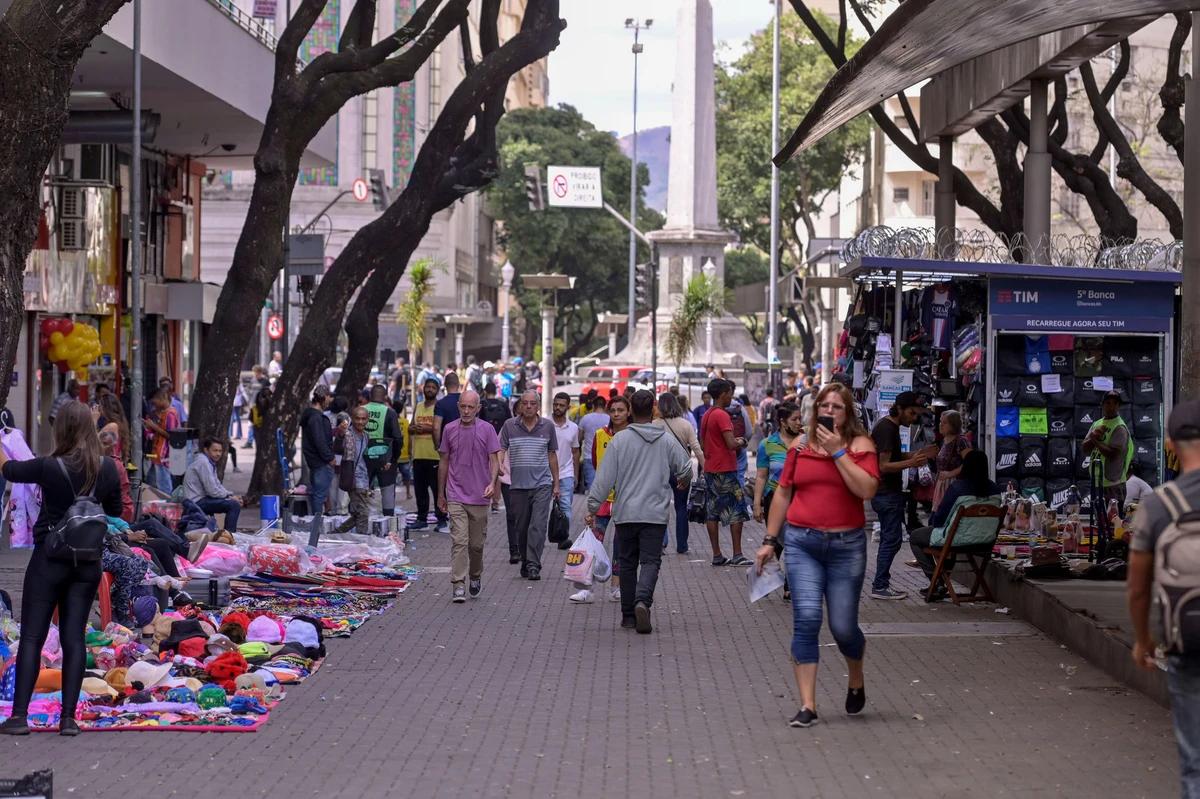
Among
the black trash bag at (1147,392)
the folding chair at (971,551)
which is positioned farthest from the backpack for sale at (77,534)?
the black trash bag at (1147,392)

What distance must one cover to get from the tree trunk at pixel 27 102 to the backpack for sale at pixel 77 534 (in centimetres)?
275

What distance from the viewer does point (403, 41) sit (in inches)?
852

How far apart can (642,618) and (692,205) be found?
42.3 m

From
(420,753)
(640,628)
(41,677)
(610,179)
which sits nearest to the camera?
(420,753)

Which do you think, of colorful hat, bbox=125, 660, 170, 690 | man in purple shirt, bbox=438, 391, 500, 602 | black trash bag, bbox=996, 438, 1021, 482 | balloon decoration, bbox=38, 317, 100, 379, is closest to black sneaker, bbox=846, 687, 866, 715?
colorful hat, bbox=125, 660, 170, 690

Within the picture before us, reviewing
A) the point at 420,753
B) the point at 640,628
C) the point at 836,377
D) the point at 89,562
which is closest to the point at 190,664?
the point at 89,562

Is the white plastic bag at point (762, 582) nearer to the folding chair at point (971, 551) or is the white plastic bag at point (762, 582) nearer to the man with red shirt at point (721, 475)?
the folding chair at point (971, 551)

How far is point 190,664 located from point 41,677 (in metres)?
0.92

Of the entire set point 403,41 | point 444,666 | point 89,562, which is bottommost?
point 444,666

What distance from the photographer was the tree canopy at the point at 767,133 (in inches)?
2534

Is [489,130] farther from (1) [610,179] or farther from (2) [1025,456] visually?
(1) [610,179]

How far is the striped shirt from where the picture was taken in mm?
16266

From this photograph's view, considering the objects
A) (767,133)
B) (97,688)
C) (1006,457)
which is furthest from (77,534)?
(767,133)

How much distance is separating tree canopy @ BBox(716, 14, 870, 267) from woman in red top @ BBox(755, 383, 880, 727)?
54.4m
